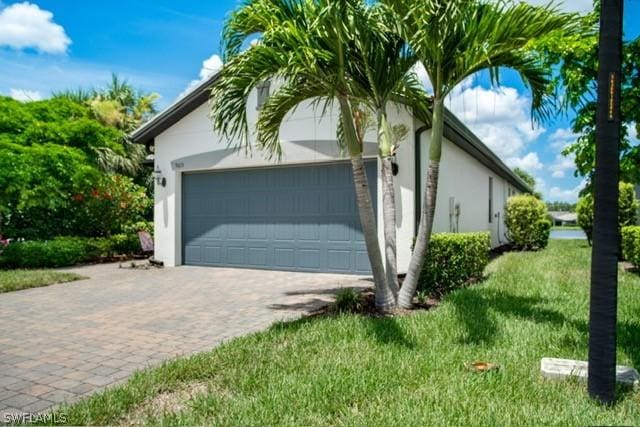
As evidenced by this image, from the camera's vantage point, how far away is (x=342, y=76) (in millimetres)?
6023

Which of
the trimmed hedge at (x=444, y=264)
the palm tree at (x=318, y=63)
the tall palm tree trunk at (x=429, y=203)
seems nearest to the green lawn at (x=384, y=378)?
the tall palm tree trunk at (x=429, y=203)

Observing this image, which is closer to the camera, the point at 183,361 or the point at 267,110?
the point at 183,361

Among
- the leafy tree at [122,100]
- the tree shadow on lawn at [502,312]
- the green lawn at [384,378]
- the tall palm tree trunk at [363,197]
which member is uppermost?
the leafy tree at [122,100]

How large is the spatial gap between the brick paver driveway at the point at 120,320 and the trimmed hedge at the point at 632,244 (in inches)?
215

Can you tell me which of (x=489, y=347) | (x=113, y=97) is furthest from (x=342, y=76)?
(x=113, y=97)

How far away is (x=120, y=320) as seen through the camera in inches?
245

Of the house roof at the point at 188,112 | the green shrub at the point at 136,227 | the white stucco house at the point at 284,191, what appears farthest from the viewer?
the green shrub at the point at 136,227

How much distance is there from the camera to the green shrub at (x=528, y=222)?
15555mm

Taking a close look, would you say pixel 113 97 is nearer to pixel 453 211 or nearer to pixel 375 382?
pixel 453 211

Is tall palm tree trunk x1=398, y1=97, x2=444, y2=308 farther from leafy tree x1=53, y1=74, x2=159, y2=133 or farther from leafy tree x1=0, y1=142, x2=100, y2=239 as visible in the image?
leafy tree x1=53, y1=74, x2=159, y2=133

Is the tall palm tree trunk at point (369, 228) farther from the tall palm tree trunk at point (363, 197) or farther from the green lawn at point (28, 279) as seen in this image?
the green lawn at point (28, 279)

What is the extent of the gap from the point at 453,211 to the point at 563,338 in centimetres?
706

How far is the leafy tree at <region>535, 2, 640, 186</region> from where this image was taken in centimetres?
434

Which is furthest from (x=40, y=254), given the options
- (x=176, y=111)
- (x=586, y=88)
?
(x=586, y=88)
